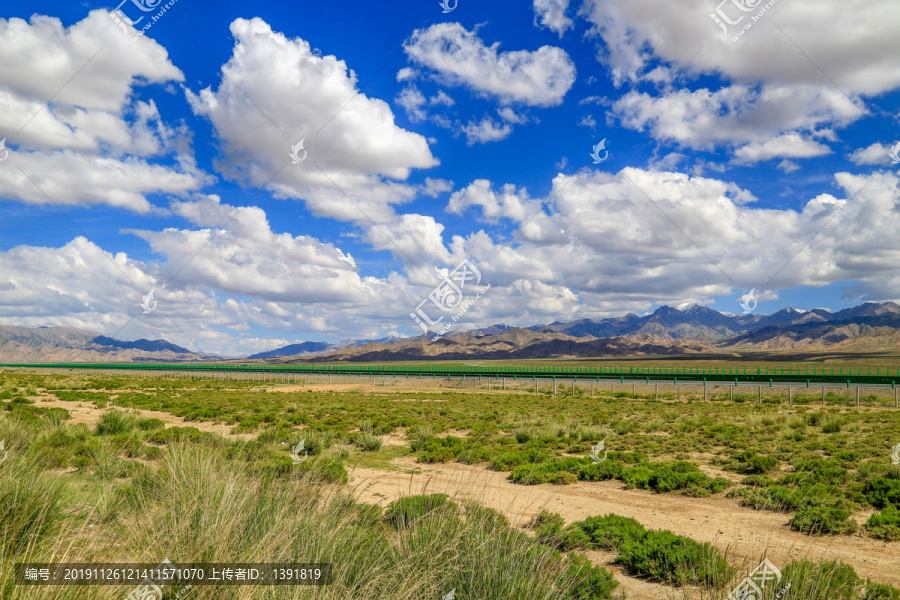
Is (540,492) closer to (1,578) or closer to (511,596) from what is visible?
(511,596)

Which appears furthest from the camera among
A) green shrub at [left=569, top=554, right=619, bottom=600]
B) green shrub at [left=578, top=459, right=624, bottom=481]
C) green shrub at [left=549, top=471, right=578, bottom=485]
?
green shrub at [left=578, top=459, right=624, bottom=481]

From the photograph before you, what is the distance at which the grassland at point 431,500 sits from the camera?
425cm

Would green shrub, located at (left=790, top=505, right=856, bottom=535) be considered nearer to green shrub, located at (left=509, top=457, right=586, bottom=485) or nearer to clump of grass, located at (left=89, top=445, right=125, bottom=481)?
green shrub, located at (left=509, top=457, right=586, bottom=485)

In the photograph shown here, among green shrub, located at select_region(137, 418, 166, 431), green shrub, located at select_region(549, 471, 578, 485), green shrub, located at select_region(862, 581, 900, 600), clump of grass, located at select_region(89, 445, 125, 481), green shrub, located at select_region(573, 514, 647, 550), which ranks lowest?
green shrub, located at select_region(549, 471, 578, 485)

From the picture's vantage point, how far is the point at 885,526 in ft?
29.2

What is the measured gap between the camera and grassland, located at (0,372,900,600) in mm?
4250

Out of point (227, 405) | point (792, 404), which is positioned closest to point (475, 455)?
point (227, 405)

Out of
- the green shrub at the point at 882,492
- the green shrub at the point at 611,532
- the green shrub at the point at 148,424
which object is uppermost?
the green shrub at the point at 148,424

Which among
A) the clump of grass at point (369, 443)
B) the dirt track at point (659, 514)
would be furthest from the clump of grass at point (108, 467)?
the clump of grass at point (369, 443)

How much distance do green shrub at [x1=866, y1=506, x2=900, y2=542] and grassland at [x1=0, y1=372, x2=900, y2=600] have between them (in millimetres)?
28

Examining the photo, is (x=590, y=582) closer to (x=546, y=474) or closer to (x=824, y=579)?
(x=824, y=579)

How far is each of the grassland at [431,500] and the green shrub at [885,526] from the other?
1.1 inches

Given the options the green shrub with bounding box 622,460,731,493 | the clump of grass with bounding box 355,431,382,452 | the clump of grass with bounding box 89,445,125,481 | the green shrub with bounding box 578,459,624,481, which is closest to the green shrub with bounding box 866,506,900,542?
the green shrub with bounding box 622,460,731,493

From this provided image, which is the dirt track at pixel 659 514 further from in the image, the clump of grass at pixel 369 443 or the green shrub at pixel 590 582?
the clump of grass at pixel 369 443
